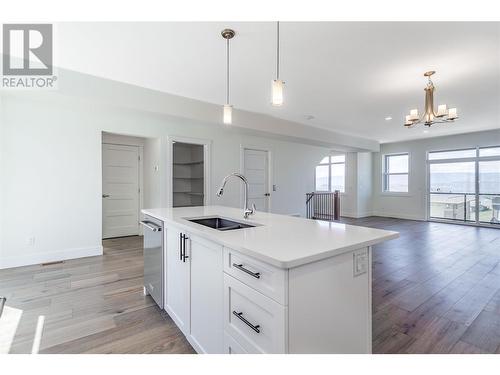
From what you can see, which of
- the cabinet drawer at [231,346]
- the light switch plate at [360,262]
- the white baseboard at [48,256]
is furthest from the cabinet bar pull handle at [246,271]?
the white baseboard at [48,256]

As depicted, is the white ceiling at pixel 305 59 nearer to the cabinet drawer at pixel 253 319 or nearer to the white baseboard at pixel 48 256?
the cabinet drawer at pixel 253 319

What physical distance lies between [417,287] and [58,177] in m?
Result: 4.92

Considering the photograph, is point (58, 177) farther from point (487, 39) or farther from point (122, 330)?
point (487, 39)

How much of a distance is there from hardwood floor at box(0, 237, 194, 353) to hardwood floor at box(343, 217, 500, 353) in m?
1.69

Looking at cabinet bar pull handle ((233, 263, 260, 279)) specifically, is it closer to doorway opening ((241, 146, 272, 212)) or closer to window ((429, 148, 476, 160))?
doorway opening ((241, 146, 272, 212))

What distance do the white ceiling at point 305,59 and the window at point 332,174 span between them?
4712 mm

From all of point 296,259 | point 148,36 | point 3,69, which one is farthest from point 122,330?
point 3,69

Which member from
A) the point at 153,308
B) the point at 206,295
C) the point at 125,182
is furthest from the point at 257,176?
the point at 206,295

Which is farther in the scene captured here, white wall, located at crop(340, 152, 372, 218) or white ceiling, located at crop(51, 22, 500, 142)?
white wall, located at crop(340, 152, 372, 218)

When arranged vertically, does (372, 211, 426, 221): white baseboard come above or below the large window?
below

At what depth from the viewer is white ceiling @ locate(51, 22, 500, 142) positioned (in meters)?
2.30

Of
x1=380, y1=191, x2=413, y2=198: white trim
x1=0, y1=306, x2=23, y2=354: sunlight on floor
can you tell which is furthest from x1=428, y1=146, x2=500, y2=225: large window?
x1=0, y1=306, x2=23, y2=354: sunlight on floor

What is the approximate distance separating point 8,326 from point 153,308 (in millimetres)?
1098

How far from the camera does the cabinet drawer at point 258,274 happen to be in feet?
3.45
